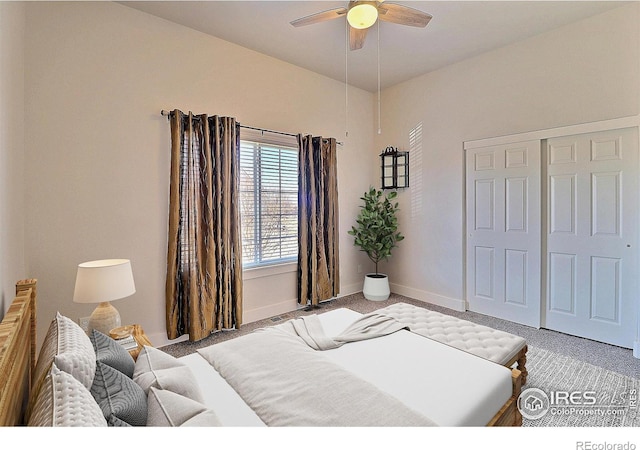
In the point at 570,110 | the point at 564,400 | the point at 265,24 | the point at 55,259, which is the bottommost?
the point at 564,400

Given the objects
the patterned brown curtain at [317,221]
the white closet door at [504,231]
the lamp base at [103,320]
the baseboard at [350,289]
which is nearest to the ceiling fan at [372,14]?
the patterned brown curtain at [317,221]

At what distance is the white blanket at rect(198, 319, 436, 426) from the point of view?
111 cm

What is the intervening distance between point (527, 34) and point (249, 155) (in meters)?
3.13

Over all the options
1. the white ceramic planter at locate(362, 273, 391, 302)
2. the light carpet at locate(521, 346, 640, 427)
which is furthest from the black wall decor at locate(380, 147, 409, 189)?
the light carpet at locate(521, 346, 640, 427)

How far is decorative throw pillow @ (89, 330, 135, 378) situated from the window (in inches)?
77.6

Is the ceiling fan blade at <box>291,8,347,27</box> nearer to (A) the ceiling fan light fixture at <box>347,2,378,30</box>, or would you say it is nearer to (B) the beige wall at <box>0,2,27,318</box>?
(A) the ceiling fan light fixture at <box>347,2,378,30</box>

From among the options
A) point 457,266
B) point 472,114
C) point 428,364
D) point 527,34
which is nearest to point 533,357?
point 457,266

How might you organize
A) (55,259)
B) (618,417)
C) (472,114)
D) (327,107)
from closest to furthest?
1. (618,417)
2. (55,259)
3. (472,114)
4. (327,107)

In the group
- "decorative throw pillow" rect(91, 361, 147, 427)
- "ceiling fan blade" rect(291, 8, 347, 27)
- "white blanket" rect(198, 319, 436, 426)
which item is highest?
"ceiling fan blade" rect(291, 8, 347, 27)

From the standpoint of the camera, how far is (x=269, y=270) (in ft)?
11.5

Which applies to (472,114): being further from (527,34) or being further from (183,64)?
(183,64)

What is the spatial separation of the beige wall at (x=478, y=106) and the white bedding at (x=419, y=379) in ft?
7.84

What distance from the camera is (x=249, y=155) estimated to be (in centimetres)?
333

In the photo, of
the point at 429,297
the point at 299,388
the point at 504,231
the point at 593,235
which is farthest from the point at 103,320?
the point at 593,235
